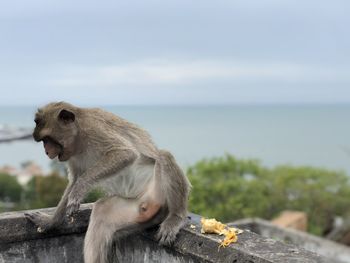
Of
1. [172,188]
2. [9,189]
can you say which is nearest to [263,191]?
[172,188]

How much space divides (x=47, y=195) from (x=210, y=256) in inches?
1242

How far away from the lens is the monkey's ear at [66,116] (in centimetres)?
512

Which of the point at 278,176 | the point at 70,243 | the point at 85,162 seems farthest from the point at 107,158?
the point at 278,176

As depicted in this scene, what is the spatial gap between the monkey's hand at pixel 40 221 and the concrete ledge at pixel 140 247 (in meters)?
0.06

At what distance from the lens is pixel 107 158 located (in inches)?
202

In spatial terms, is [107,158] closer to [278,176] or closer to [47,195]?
[278,176]

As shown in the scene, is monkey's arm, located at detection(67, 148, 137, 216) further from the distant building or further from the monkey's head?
the distant building

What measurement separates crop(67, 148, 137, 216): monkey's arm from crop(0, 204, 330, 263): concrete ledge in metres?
0.56

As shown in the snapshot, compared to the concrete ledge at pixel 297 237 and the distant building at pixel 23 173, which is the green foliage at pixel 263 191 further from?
the distant building at pixel 23 173

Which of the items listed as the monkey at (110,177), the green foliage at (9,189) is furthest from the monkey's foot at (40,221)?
the green foliage at (9,189)

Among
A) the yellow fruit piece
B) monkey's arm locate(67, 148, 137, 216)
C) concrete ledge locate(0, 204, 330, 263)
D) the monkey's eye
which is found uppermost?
the monkey's eye

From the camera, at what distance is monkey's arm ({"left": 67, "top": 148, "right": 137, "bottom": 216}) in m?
5.03

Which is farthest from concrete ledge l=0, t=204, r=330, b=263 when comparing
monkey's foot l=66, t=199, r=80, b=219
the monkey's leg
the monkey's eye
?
the monkey's eye

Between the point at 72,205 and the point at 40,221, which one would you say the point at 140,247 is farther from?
the point at 40,221
